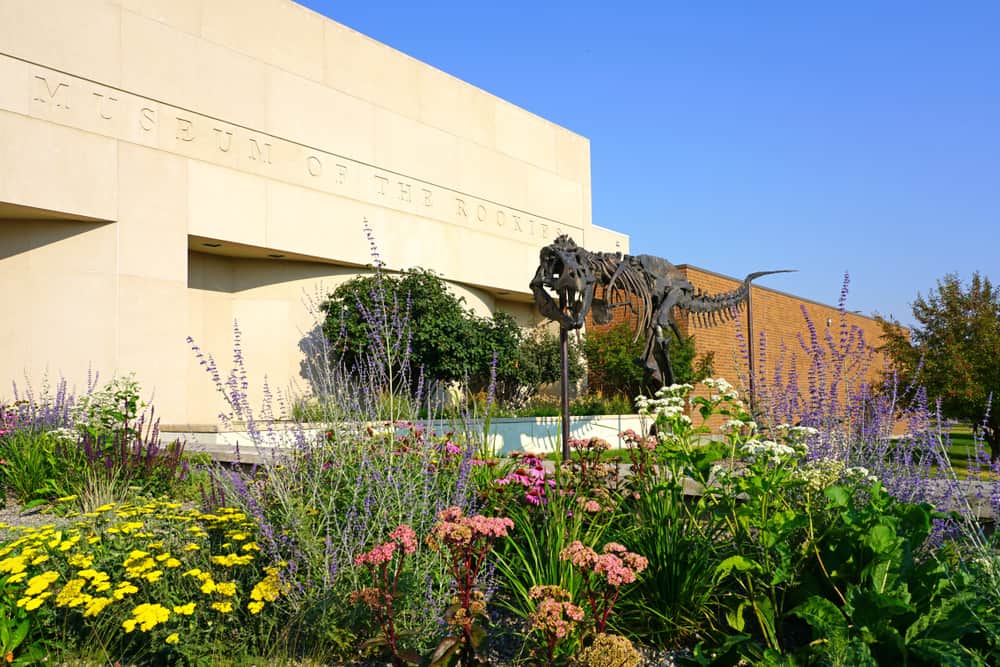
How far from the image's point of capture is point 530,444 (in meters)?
13.0

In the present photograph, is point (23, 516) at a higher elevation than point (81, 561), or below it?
below

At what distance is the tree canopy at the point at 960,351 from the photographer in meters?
13.1

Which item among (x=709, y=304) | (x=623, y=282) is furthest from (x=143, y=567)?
(x=709, y=304)

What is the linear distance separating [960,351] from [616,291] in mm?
7736

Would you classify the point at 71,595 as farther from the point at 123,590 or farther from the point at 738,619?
the point at 738,619

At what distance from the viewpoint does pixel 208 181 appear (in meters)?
14.7

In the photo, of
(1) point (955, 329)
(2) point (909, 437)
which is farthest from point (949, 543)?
(1) point (955, 329)

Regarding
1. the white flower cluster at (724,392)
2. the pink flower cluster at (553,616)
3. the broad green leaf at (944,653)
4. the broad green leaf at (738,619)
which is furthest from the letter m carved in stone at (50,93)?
the broad green leaf at (944,653)

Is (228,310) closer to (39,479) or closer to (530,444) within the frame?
(530,444)

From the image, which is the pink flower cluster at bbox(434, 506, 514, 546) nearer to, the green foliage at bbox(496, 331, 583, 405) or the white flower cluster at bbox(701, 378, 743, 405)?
the white flower cluster at bbox(701, 378, 743, 405)

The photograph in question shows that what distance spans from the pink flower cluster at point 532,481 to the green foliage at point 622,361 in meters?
15.4

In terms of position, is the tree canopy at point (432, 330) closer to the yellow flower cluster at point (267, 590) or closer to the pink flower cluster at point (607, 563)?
the yellow flower cluster at point (267, 590)

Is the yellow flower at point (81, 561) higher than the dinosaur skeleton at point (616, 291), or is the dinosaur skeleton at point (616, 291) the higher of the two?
the dinosaur skeleton at point (616, 291)

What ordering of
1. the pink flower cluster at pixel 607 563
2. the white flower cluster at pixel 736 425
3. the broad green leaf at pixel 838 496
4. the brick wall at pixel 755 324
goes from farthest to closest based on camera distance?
the brick wall at pixel 755 324, the white flower cluster at pixel 736 425, the broad green leaf at pixel 838 496, the pink flower cluster at pixel 607 563
